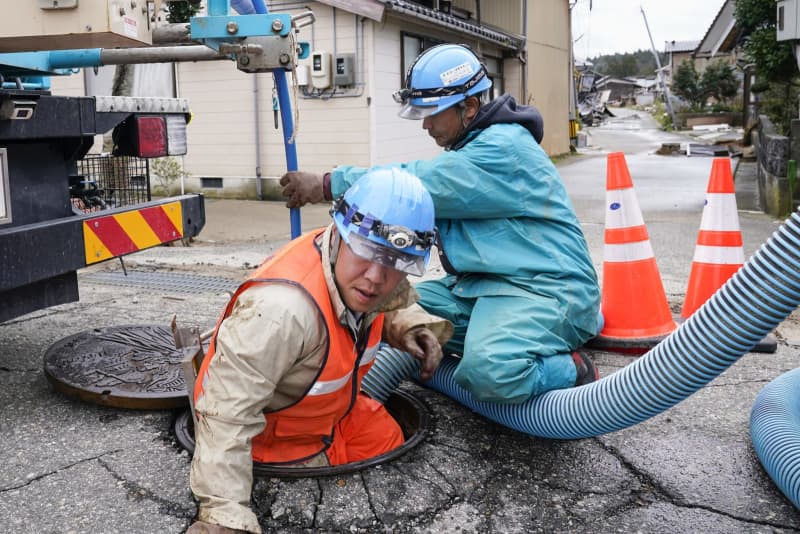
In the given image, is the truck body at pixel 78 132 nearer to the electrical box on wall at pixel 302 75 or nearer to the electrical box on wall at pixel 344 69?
the electrical box on wall at pixel 344 69

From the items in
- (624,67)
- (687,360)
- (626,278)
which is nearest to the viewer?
(687,360)

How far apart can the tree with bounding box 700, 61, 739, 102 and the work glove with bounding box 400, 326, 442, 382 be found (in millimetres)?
38459

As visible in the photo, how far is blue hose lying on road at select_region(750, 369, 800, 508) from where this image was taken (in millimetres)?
2404

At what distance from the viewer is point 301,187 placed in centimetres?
324

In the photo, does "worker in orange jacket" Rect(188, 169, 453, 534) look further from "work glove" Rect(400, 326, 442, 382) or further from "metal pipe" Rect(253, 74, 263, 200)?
"metal pipe" Rect(253, 74, 263, 200)

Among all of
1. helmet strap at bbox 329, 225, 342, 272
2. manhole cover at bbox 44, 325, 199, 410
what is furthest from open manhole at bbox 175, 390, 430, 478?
helmet strap at bbox 329, 225, 342, 272

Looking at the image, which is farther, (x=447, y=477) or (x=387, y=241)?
(x=447, y=477)

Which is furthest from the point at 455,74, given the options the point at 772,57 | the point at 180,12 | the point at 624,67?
the point at 624,67

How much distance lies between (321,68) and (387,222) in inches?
379

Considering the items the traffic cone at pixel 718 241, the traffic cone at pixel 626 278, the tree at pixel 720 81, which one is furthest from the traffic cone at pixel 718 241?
the tree at pixel 720 81

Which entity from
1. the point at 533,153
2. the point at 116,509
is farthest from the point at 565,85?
the point at 116,509

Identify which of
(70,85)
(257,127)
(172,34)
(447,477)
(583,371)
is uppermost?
(70,85)

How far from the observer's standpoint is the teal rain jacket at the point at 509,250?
9.52 ft

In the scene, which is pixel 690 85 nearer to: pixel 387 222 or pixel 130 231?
pixel 130 231
